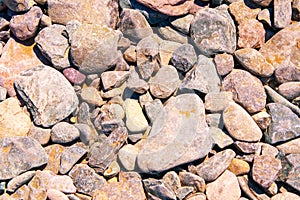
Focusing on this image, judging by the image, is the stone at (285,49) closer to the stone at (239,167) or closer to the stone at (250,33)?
the stone at (250,33)

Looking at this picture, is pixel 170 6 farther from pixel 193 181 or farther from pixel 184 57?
pixel 193 181

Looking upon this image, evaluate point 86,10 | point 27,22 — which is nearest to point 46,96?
point 27,22

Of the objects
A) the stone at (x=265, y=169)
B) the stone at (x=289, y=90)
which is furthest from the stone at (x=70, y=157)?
the stone at (x=289, y=90)

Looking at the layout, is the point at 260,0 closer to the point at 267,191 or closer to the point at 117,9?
the point at 117,9

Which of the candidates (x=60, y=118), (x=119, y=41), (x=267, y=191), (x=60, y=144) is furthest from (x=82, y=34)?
(x=267, y=191)

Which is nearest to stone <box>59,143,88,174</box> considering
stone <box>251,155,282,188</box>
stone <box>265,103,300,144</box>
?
stone <box>251,155,282,188</box>
